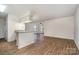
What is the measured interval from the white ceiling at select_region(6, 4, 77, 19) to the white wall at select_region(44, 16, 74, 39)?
118 mm

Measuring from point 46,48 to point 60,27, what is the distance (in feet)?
1.90

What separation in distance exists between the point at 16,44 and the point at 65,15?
127cm

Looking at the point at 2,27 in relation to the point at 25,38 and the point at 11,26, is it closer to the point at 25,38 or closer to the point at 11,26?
the point at 11,26

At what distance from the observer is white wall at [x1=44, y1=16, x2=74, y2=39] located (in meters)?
2.40

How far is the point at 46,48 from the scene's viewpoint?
2447 millimetres

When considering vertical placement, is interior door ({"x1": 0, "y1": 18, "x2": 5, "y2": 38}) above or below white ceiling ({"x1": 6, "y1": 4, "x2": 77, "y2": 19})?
below

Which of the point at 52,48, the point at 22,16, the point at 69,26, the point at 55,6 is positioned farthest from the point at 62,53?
the point at 22,16

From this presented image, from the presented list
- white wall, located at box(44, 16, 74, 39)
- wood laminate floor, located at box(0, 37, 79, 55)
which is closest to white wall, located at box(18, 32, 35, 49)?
wood laminate floor, located at box(0, 37, 79, 55)

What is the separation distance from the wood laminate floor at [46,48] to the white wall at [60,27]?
0.43 ft

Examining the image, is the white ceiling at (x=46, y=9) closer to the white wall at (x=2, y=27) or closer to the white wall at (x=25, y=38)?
the white wall at (x=2, y=27)

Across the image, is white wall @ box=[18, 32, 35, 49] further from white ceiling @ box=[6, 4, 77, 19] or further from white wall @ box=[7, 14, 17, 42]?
white ceiling @ box=[6, 4, 77, 19]

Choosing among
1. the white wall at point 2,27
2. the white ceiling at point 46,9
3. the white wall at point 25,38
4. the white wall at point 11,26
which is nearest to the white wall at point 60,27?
the white ceiling at point 46,9

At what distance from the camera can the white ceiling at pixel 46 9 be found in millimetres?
2297


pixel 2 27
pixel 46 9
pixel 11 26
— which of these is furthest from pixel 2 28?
pixel 46 9
